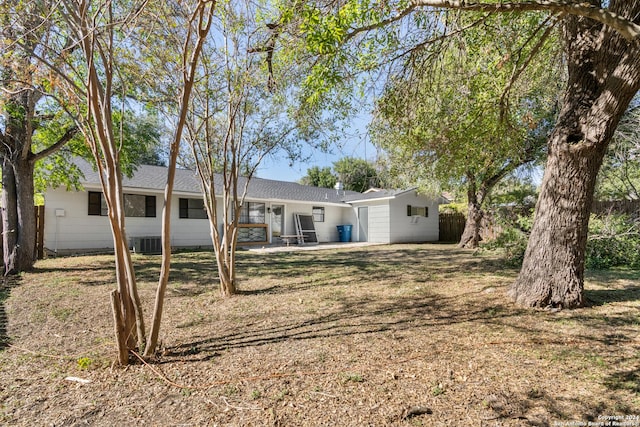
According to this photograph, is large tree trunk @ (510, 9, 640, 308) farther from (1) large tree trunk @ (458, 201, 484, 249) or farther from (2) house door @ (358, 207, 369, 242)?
(2) house door @ (358, 207, 369, 242)

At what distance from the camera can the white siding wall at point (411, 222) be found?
674 inches

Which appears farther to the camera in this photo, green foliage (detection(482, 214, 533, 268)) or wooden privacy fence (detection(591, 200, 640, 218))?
wooden privacy fence (detection(591, 200, 640, 218))

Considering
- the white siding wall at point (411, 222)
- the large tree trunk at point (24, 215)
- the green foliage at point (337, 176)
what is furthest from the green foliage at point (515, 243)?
the green foliage at point (337, 176)

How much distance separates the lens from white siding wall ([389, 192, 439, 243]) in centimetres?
1711

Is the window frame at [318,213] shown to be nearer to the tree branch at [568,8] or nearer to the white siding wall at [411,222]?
the white siding wall at [411,222]

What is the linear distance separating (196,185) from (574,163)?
13.5 metres

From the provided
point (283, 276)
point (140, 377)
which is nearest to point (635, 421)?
point (140, 377)

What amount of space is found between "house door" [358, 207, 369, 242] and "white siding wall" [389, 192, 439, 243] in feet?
5.72

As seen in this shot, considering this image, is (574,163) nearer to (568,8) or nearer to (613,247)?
(568,8)

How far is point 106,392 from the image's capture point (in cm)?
246

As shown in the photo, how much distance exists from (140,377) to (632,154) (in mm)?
10900

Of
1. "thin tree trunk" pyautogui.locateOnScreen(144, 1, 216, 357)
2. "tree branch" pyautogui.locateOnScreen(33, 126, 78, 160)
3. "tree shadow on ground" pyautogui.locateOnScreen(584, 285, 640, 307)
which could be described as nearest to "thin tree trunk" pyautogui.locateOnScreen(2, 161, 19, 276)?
"tree branch" pyautogui.locateOnScreen(33, 126, 78, 160)

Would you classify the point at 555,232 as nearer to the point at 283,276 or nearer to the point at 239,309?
the point at 239,309

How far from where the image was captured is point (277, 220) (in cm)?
1634
